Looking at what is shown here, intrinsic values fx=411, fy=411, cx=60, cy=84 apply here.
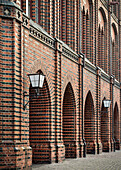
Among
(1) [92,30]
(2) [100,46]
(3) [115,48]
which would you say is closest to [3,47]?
(1) [92,30]

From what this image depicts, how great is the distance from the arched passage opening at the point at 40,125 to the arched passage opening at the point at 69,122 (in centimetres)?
323

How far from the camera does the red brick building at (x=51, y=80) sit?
11.7 metres

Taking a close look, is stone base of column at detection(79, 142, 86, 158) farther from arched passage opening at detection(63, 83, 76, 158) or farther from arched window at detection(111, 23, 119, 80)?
arched window at detection(111, 23, 119, 80)

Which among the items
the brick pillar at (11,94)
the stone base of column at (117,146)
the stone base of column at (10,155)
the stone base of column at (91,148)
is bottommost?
the stone base of column at (117,146)

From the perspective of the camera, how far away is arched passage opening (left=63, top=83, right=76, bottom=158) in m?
18.5

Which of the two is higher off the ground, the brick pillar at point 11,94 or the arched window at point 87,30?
the arched window at point 87,30

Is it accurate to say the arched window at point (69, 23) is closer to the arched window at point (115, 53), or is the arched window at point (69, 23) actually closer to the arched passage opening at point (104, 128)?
the arched passage opening at point (104, 128)

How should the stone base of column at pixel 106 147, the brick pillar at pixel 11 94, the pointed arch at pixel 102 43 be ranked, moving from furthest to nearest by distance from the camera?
the pointed arch at pixel 102 43, the stone base of column at pixel 106 147, the brick pillar at pixel 11 94

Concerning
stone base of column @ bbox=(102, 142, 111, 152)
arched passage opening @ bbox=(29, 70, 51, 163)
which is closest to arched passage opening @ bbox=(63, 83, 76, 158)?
arched passage opening @ bbox=(29, 70, 51, 163)

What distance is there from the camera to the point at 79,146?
751 inches

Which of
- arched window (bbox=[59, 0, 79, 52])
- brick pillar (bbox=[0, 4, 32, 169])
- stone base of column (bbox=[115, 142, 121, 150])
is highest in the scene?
arched window (bbox=[59, 0, 79, 52])

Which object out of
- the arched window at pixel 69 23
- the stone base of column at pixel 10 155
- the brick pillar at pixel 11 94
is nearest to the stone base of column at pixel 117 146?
the arched window at pixel 69 23

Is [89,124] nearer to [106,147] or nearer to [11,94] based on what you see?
[106,147]

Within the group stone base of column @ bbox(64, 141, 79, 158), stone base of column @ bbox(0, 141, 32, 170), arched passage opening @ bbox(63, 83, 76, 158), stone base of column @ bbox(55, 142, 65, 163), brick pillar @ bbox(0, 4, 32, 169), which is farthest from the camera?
arched passage opening @ bbox(63, 83, 76, 158)
